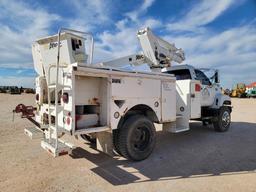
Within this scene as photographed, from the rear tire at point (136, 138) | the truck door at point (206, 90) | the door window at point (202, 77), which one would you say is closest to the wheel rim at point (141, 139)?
the rear tire at point (136, 138)

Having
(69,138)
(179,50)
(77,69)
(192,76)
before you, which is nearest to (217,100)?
(192,76)

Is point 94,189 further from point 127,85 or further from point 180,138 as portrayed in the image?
point 180,138

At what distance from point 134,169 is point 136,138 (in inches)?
29.7

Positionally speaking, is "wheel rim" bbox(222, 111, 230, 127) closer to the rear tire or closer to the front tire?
the front tire

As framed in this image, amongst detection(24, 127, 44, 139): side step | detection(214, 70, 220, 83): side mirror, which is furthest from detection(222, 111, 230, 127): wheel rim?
detection(24, 127, 44, 139): side step

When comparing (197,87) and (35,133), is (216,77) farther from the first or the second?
(35,133)

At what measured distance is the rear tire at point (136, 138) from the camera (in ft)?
15.7

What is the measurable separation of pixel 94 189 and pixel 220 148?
403cm

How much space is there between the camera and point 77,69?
395 centimetres

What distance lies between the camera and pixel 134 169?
4633 millimetres

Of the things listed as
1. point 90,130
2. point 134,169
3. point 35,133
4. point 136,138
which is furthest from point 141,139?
point 35,133

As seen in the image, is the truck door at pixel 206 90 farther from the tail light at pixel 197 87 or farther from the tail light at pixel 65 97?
the tail light at pixel 65 97

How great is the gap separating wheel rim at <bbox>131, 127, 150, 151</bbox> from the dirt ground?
1.09 ft

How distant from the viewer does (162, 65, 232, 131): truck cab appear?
298 inches
